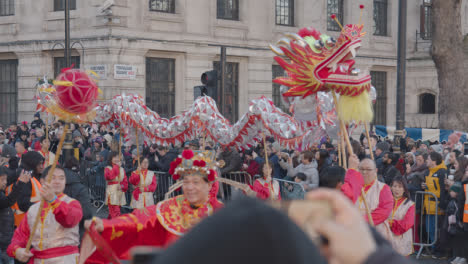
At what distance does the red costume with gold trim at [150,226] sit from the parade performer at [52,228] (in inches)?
36.7

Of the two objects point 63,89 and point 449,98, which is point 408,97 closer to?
point 449,98

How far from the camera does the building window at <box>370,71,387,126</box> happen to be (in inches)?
1161

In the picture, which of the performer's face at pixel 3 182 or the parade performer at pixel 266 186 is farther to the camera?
the parade performer at pixel 266 186

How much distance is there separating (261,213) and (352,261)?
290 mm

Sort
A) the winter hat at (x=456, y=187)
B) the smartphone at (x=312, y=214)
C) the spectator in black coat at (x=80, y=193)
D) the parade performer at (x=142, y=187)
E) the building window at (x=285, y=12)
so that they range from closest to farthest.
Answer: the smartphone at (x=312, y=214)
the spectator in black coat at (x=80, y=193)
the winter hat at (x=456, y=187)
the parade performer at (x=142, y=187)
the building window at (x=285, y=12)

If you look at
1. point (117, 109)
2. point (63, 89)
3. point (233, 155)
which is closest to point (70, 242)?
point (63, 89)

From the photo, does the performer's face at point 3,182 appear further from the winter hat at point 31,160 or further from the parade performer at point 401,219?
the parade performer at point 401,219

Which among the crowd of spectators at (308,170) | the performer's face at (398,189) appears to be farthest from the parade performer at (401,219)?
the crowd of spectators at (308,170)

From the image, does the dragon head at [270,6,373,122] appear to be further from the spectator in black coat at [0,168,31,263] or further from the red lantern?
the spectator in black coat at [0,168,31,263]

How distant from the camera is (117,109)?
11.2m

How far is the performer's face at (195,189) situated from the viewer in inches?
193

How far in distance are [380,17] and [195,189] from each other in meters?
25.9

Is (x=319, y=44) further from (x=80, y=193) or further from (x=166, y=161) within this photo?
(x=166, y=161)

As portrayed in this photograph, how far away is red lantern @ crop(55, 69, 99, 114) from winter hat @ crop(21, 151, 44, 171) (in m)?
2.55
